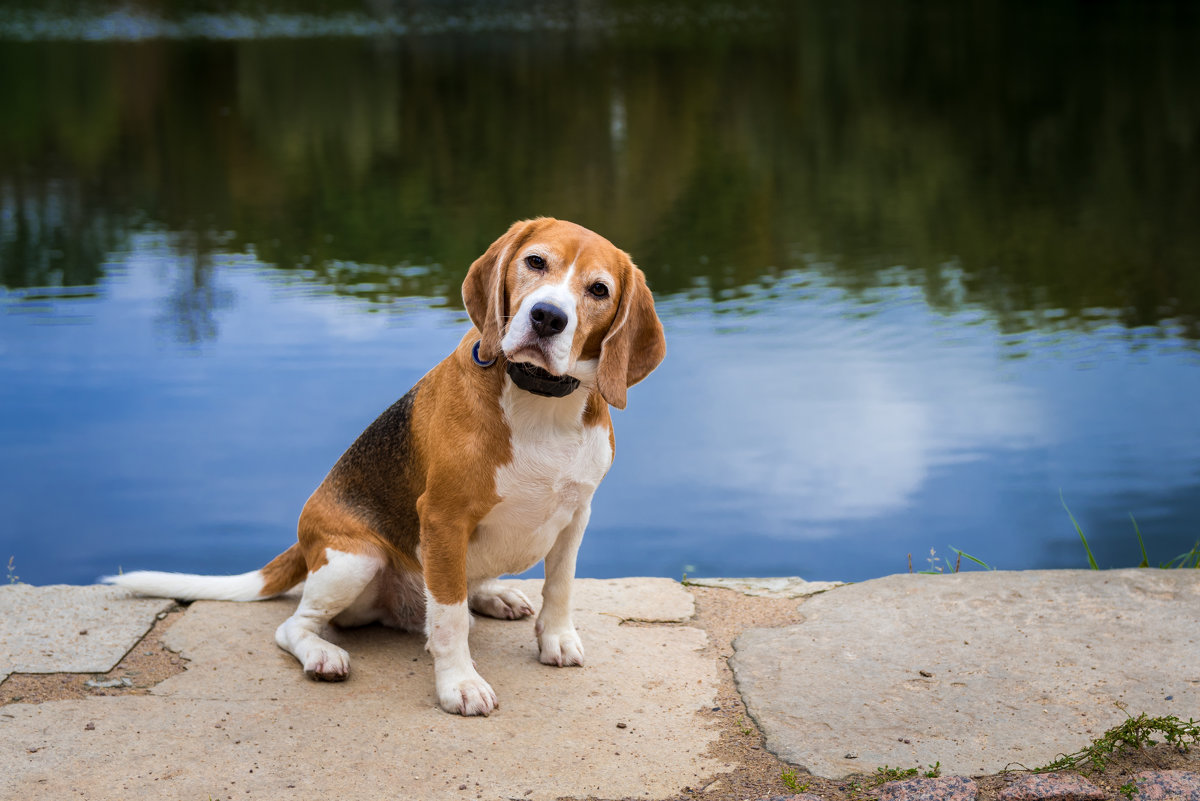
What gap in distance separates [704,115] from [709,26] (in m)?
23.6

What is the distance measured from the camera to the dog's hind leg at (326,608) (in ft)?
15.5

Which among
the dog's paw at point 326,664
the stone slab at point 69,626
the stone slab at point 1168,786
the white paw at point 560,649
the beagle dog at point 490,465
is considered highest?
the beagle dog at point 490,465

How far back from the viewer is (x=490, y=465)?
4.37 meters

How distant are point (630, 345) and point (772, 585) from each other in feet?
7.22

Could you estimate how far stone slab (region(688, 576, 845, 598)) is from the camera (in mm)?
5895

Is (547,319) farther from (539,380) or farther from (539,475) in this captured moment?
(539,475)

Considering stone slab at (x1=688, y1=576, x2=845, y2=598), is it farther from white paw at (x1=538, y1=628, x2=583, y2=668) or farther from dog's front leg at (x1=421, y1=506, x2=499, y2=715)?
dog's front leg at (x1=421, y1=506, x2=499, y2=715)

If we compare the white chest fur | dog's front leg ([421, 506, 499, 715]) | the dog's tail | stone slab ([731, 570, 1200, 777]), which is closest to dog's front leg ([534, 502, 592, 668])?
the white chest fur

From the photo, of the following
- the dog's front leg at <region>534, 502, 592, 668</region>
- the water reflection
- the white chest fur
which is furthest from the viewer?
the water reflection

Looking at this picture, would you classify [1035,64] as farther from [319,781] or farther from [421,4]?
[319,781]

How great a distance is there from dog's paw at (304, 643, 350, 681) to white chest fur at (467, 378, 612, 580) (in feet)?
2.16

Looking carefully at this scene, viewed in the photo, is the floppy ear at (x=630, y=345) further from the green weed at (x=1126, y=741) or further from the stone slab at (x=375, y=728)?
the green weed at (x=1126, y=741)

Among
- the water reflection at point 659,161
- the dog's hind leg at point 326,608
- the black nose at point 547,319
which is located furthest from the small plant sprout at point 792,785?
the water reflection at point 659,161

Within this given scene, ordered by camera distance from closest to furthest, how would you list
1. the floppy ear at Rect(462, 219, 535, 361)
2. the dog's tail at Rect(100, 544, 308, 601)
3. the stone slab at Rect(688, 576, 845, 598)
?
the floppy ear at Rect(462, 219, 535, 361) < the dog's tail at Rect(100, 544, 308, 601) < the stone slab at Rect(688, 576, 845, 598)
